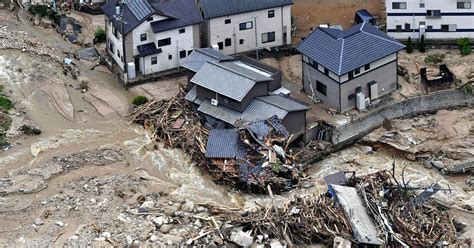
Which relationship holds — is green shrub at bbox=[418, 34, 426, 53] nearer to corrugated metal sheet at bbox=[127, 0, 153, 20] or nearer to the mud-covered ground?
the mud-covered ground

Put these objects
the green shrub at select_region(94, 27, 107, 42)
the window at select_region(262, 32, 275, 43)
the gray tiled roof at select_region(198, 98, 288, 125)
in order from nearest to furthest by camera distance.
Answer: the gray tiled roof at select_region(198, 98, 288, 125) → the window at select_region(262, 32, 275, 43) → the green shrub at select_region(94, 27, 107, 42)

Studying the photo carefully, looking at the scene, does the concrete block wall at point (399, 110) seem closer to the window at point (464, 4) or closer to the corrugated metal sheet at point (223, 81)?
the corrugated metal sheet at point (223, 81)

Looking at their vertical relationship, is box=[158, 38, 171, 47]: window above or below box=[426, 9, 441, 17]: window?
below

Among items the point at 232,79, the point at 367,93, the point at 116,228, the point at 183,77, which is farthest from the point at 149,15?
the point at 116,228

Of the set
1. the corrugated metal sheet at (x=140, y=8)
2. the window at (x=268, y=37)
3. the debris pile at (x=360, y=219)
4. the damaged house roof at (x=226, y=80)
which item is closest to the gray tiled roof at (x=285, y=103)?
the damaged house roof at (x=226, y=80)

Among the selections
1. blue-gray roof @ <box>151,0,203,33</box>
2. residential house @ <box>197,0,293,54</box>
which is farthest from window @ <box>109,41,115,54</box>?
residential house @ <box>197,0,293,54</box>

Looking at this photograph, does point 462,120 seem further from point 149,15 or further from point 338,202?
point 149,15
